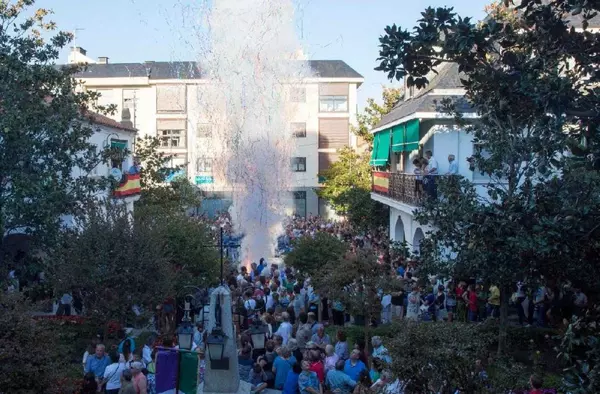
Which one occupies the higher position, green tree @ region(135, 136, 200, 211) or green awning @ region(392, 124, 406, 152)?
green awning @ region(392, 124, 406, 152)

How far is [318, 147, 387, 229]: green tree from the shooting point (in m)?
39.7

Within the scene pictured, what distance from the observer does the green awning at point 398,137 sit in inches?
1086

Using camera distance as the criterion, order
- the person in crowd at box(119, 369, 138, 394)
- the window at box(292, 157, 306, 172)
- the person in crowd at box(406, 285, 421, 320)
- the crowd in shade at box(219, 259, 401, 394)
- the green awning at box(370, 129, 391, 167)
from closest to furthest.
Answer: the person in crowd at box(119, 369, 138, 394) → the crowd in shade at box(219, 259, 401, 394) → the person in crowd at box(406, 285, 421, 320) → the green awning at box(370, 129, 391, 167) → the window at box(292, 157, 306, 172)

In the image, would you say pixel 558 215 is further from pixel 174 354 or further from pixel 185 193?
pixel 185 193

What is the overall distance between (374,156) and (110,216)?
59.2ft

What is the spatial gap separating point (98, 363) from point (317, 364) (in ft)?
11.8

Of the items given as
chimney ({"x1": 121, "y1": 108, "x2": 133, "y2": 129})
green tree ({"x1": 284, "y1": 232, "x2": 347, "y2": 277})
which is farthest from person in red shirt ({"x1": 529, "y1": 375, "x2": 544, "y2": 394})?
chimney ({"x1": 121, "y1": 108, "x2": 133, "y2": 129})

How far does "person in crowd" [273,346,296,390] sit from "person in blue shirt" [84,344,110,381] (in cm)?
280

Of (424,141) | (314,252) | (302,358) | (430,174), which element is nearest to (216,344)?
(302,358)

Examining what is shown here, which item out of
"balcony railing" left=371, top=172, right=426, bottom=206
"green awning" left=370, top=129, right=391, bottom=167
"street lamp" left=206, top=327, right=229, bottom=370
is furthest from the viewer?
"green awning" left=370, top=129, right=391, bottom=167

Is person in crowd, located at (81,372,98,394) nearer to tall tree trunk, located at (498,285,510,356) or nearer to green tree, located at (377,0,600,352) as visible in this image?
green tree, located at (377,0,600,352)

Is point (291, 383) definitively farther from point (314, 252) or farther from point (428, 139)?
point (428, 139)

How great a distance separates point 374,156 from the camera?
34125 millimetres

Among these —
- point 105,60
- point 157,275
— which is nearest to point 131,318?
point 157,275
